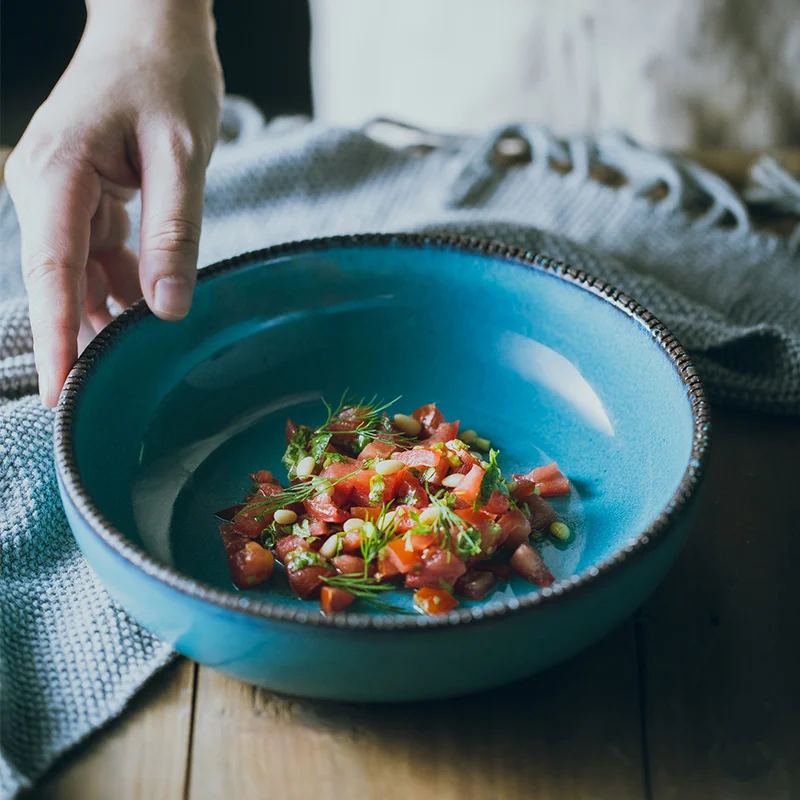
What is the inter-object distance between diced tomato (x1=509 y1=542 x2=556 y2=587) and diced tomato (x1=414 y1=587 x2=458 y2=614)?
8 cm

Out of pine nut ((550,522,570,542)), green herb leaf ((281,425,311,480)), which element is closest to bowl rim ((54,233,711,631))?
pine nut ((550,522,570,542))

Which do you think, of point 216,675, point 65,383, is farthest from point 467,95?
point 216,675

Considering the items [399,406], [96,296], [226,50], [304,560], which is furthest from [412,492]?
[226,50]

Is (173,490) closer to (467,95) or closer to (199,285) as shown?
(199,285)

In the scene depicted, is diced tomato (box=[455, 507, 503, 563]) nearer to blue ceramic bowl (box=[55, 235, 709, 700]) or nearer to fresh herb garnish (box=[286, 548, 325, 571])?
blue ceramic bowl (box=[55, 235, 709, 700])

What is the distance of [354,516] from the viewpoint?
3.53 ft

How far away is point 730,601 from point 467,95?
4.56 feet

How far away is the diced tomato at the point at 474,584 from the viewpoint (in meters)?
1.01

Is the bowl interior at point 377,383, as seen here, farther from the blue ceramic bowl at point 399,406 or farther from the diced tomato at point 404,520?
the diced tomato at point 404,520

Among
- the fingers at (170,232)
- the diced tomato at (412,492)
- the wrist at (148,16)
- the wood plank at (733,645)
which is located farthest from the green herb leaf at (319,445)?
the wrist at (148,16)

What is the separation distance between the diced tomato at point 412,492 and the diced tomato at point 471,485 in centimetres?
3

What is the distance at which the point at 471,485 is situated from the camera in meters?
1.07

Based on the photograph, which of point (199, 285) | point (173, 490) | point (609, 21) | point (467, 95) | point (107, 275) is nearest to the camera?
point (173, 490)

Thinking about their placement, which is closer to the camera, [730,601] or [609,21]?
[730,601]
